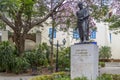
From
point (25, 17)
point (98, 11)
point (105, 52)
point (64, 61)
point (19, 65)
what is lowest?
point (19, 65)

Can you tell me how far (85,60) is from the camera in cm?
1317

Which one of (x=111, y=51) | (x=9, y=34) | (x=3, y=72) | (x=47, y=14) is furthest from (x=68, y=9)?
(x=111, y=51)

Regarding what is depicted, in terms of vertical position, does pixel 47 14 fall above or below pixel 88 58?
above

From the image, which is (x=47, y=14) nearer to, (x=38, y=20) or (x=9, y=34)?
(x=38, y=20)

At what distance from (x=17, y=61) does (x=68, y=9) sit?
5.05m

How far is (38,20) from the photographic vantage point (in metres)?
24.0

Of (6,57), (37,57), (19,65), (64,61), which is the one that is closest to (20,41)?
(6,57)

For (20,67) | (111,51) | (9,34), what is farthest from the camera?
(111,51)

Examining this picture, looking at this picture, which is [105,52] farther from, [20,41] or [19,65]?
[19,65]

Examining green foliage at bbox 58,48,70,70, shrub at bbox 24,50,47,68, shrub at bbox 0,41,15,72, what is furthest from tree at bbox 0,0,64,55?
green foliage at bbox 58,48,70,70

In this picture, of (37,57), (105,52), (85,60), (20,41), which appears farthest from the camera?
(105,52)

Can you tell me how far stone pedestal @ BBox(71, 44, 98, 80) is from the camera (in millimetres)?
13031

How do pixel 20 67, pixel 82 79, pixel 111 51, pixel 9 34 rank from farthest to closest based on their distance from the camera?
pixel 111 51 < pixel 9 34 < pixel 20 67 < pixel 82 79

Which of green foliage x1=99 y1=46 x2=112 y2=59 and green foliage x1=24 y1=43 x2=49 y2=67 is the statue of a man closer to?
green foliage x1=24 y1=43 x2=49 y2=67
